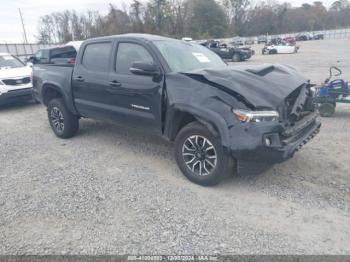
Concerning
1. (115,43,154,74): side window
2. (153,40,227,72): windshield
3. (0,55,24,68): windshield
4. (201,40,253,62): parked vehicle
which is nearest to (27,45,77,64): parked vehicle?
(0,55,24,68): windshield

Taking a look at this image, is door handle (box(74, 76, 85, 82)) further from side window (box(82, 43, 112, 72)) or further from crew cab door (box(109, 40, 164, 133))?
crew cab door (box(109, 40, 164, 133))

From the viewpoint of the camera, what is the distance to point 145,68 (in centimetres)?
394

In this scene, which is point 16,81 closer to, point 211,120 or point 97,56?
point 97,56

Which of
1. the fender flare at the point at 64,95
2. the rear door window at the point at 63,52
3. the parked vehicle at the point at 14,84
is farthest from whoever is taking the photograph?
the rear door window at the point at 63,52

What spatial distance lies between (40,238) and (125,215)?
86 cm

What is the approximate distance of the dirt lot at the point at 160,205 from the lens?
282cm

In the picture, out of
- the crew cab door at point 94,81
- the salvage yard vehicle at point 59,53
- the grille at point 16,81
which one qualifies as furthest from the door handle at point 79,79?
the salvage yard vehicle at point 59,53

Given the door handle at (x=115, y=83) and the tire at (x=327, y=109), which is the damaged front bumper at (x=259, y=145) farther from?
the tire at (x=327, y=109)

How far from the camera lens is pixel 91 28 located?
183 feet

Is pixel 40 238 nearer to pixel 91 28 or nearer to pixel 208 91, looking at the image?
pixel 208 91

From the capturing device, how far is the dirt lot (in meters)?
2.82

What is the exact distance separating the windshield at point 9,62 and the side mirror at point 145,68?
7403 mm

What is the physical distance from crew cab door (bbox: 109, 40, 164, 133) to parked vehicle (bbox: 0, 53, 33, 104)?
17.8ft

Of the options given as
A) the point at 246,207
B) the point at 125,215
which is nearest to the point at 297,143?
the point at 246,207
